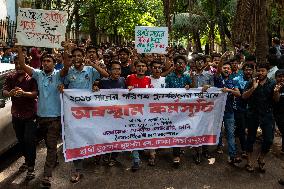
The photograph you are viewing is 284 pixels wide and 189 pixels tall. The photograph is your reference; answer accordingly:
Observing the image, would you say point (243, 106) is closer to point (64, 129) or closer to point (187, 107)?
point (187, 107)

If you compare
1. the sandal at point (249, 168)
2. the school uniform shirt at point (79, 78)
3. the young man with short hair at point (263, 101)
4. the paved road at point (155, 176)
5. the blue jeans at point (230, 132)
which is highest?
the school uniform shirt at point (79, 78)

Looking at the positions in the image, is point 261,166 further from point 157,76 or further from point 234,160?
point 157,76

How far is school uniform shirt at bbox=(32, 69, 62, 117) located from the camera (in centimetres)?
600

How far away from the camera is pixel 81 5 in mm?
21438

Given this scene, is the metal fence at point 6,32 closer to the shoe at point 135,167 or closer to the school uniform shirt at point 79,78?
the school uniform shirt at point 79,78

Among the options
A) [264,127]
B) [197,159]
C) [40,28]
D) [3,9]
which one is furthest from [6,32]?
[264,127]

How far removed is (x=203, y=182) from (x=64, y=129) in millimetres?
2311

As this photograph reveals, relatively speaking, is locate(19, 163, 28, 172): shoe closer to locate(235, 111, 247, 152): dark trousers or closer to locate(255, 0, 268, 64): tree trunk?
locate(235, 111, 247, 152): dark trousers

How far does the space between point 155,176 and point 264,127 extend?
1924 mm

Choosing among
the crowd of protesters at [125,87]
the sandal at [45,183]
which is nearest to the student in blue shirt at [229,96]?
the crowd of protesters at [125,87]

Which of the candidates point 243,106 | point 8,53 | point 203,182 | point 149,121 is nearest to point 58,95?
point 149,121

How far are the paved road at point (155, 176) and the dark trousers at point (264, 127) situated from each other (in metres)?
0.51

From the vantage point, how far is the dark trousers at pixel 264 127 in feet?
21.5

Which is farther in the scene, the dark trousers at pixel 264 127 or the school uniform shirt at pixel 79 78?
the dark trousers at pixel 264 127
